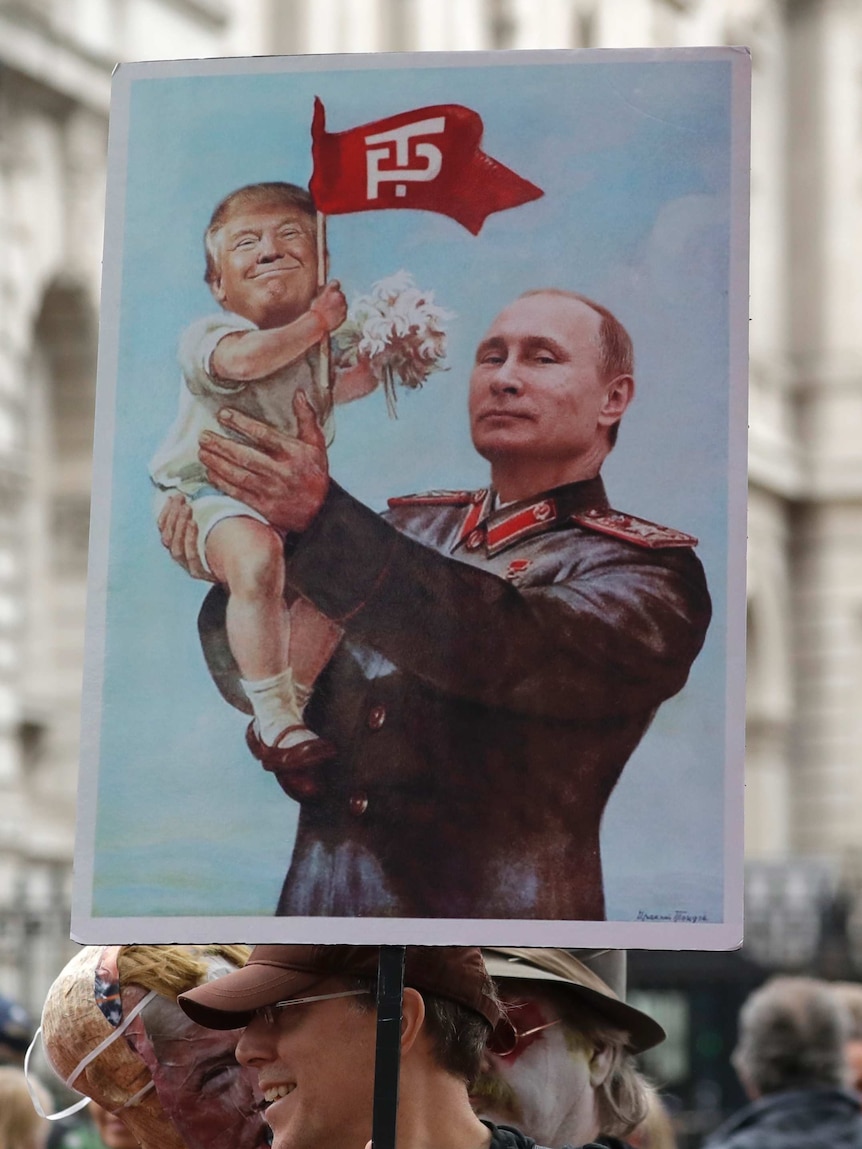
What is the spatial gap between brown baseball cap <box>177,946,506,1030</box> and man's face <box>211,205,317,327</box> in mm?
699

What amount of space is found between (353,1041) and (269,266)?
2.82 feet

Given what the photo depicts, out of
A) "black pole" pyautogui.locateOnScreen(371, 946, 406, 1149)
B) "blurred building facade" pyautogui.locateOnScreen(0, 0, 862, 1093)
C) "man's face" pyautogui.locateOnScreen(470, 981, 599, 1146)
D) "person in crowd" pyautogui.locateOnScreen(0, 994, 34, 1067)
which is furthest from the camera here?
"blurred building facade" pyautogui.locateOnScreen(0, 0, 862, 1093)

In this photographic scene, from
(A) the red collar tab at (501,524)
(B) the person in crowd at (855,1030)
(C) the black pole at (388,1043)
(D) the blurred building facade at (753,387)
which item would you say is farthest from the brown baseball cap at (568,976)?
(D) the blurred building facade at (753,387)

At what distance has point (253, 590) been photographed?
2.69 meters

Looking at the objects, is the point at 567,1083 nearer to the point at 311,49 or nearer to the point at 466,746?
the point at 466,746

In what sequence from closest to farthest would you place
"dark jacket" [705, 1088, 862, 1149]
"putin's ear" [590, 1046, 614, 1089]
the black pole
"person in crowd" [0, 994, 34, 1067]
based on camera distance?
the black pole → "putin's ear" [590, 1046, 614, 1089] → "dark jacket" [705, 1088, 862, 1149] → "person in crowd" [0, 994, 34, 1067]

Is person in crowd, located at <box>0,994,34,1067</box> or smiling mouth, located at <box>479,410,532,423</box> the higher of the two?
smiling mouth, located at <box>479,410,532,423</box>

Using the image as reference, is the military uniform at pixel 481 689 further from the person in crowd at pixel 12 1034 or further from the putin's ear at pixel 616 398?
the person in crowd at pixel 12 1034

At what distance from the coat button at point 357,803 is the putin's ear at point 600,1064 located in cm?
88

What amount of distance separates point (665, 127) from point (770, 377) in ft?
84.0

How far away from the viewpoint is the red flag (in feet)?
8.88

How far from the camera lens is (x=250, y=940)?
8.43 ft
